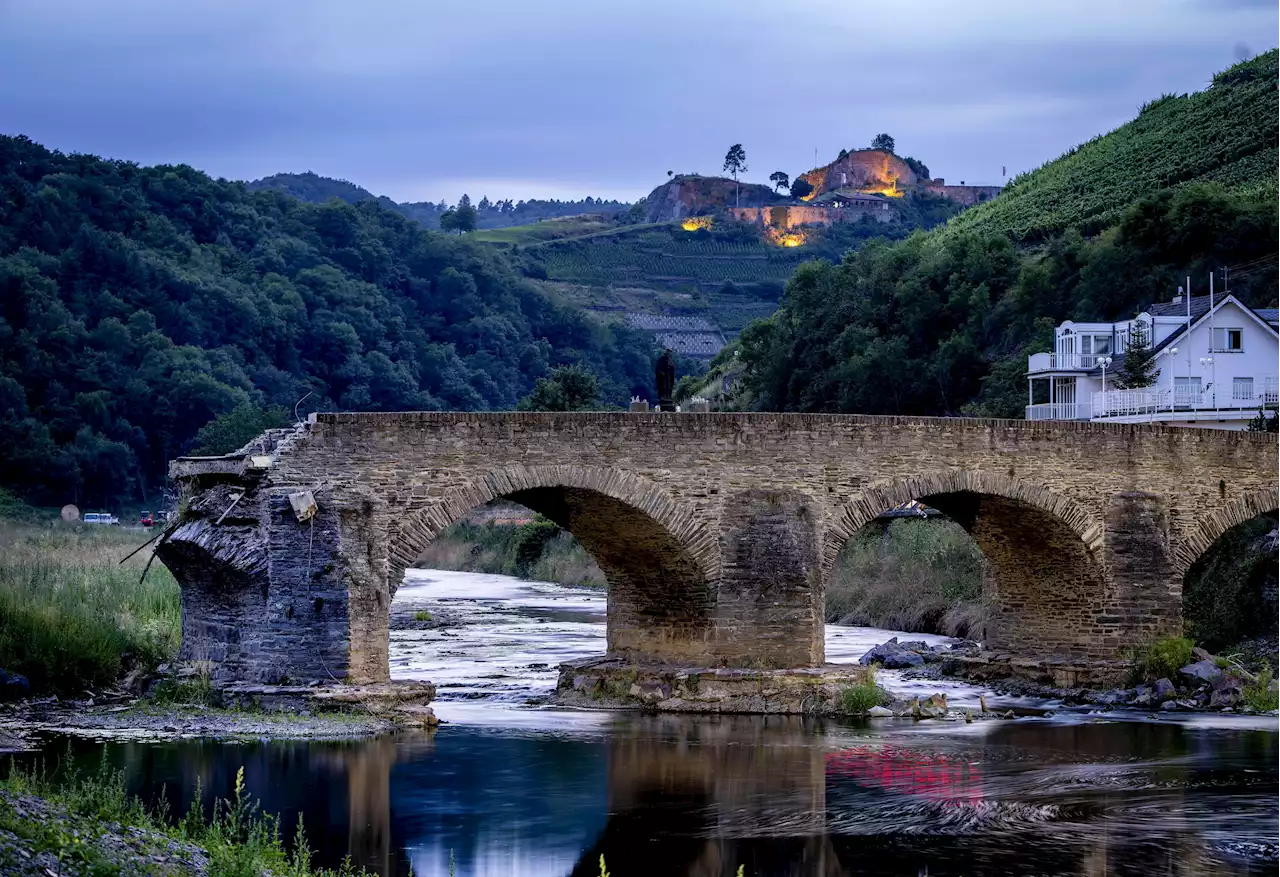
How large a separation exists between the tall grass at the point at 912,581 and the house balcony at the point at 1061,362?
18.2 feet

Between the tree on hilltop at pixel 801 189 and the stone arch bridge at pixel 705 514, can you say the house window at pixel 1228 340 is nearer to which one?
the stone arch bridge at pixel 705 514

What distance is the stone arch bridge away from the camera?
23.4 metres

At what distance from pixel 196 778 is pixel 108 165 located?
5781cm

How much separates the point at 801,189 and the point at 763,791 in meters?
133

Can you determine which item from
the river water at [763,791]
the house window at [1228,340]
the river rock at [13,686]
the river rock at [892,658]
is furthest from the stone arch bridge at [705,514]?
the house window at [1228,340]

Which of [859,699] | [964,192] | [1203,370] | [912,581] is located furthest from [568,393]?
[964,192]

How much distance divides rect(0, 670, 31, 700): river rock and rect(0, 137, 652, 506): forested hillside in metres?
33.9

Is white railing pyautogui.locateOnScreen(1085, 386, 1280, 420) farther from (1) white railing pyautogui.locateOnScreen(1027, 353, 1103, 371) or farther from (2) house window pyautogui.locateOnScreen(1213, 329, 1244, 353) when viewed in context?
(1) white railing pyautogui.locateOnScreen(1027, 353, 1103, 371)

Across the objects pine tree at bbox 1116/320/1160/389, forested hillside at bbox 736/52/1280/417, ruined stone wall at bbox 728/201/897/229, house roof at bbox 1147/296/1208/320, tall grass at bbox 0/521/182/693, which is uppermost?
ruined stone wall at bbox 728/201/897/229

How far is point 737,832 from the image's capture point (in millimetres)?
18703

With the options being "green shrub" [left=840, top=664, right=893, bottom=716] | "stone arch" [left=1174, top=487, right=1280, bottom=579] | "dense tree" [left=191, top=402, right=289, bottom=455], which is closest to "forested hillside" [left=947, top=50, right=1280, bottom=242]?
"dense tree" [left=191, top=402, right=289, bottom=455]

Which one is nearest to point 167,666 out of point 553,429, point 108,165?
point 553,429

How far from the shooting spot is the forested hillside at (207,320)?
60.6 meters

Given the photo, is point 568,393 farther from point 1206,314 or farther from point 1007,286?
point 1206,314
